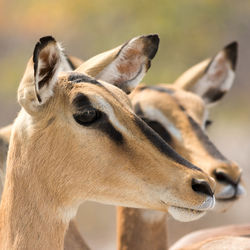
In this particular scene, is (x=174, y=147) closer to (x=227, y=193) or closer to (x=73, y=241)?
(x=227, y=193)

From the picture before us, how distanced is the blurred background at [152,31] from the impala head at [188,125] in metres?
9.25

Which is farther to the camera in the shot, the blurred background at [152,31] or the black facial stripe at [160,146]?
the blurred background at [152,31]

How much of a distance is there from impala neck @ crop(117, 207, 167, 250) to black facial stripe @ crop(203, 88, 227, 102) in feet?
5.02

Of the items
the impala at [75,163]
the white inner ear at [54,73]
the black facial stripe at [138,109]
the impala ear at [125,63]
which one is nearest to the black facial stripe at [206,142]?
the black facial stripe at [138,109]

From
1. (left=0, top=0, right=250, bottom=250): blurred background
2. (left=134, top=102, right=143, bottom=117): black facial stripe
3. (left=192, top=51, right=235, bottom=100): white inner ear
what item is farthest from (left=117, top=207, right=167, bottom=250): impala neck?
(left=0, top=0, right=250, bottom=250): blurred background

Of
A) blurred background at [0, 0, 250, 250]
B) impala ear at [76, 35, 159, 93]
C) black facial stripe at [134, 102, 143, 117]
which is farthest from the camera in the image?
blurred background at [0, 0, 250, 250]

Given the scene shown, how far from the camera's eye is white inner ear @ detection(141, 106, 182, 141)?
542 centimetres

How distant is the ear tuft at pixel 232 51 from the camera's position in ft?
21.4

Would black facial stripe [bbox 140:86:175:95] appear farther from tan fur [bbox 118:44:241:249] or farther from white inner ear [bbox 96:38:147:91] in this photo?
white inner ear [bbox 96:38:147:91]

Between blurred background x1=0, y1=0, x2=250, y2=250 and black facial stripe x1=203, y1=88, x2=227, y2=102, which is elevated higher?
blurred background x1=0, y1=0, x2=250, y2=250

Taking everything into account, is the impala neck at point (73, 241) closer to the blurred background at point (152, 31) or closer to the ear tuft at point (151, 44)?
the ear tuft at point (151, 44)

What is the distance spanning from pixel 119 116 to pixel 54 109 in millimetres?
328

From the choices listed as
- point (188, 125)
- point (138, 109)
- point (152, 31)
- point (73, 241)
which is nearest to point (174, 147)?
point (188, 125)

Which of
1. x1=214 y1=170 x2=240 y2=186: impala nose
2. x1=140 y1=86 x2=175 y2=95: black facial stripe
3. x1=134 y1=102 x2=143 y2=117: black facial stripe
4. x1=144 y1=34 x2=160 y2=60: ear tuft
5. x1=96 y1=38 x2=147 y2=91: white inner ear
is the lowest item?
x1=214 y1=170 x2=240 y2=186: impala nose
